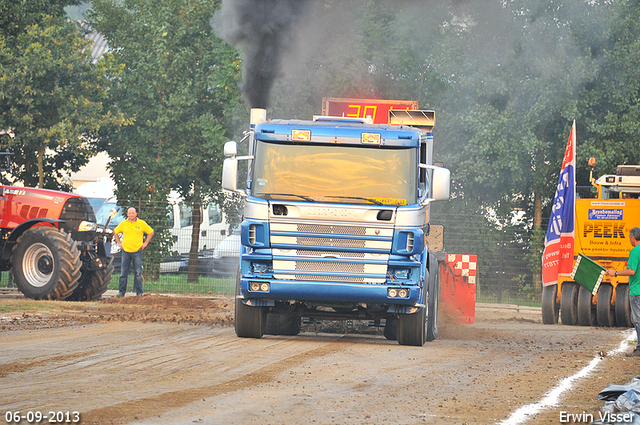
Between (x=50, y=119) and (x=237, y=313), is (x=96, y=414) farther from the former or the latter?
(x=50, y=119)

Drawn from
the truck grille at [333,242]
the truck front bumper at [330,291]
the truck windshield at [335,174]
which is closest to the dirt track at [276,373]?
the truck front bumper at [330,291]

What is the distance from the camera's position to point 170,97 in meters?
30.8

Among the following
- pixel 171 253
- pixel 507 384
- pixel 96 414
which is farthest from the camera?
pixel 171 253

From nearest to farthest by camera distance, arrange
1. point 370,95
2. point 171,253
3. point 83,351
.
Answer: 1. point 83,351
2. point 171,253
3. point 370,95

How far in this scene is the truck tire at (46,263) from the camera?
18.6 meters

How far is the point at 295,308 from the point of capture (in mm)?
12742

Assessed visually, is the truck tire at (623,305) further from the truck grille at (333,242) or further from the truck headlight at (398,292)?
the truck grille at (333,242)

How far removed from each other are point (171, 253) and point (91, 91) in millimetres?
5940

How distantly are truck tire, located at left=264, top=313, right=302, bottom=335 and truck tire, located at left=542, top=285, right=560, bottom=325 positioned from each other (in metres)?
6.85

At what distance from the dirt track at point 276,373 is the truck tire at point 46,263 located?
2.78 m

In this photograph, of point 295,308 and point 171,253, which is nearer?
point 295,308

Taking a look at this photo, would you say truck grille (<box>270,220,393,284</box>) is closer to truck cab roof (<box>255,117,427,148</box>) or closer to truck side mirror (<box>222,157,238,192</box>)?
truck side mirror (<box>222,157,238,192</box>)

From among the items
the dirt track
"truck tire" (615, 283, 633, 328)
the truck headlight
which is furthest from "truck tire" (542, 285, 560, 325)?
the truck headlight

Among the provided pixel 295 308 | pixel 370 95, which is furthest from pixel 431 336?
pixel 370 95
